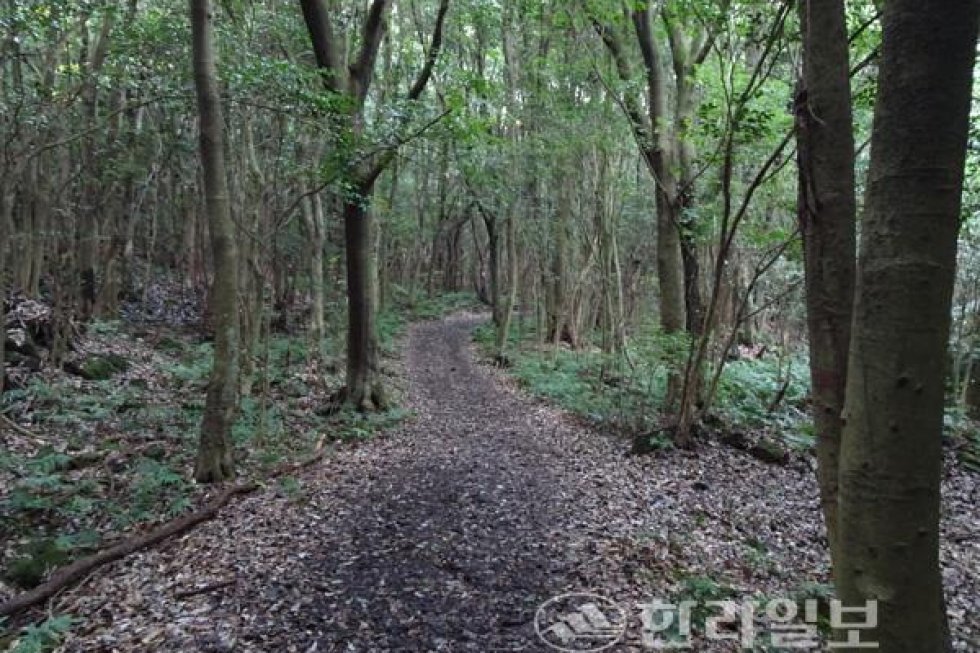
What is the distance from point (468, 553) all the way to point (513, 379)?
414 inches

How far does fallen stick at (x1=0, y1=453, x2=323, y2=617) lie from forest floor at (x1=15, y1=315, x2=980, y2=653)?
0.31 feet

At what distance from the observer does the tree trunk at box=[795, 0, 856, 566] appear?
8.87 feet

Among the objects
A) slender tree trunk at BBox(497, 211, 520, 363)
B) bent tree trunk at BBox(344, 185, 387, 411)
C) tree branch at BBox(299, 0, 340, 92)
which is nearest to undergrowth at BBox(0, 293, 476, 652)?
bent tree trunk at BBox(344, 185, 387, 411)

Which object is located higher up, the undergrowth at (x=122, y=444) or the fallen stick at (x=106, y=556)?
the undergrowth at (x=122, y=444)

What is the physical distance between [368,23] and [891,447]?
10130mm

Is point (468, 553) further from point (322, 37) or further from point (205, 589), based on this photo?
point (322, 37)

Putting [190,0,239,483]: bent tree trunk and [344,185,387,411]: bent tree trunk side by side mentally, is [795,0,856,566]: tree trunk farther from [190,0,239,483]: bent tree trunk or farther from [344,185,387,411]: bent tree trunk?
[344,185,387,411]: bent tree trunk

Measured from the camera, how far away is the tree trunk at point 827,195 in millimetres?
2705

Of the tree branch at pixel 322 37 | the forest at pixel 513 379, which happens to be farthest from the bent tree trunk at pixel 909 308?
the tree branch at pixel 322 37

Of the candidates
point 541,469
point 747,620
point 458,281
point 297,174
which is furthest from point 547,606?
point 458,281

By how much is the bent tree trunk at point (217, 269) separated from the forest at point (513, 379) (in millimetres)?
40

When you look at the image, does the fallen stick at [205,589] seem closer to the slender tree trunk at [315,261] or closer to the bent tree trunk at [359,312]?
the bent tree trunk at [359,312]

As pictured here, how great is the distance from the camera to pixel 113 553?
5316 mm

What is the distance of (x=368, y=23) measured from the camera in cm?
981
